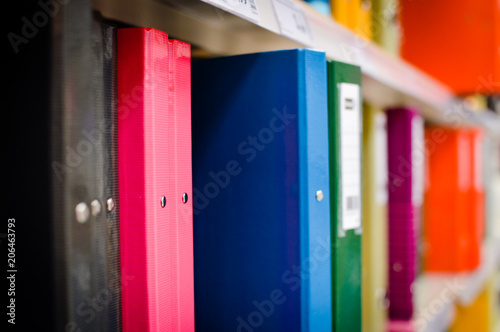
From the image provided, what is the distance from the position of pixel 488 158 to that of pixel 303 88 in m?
1.75

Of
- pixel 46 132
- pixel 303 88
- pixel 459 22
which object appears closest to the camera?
pixel 46 132

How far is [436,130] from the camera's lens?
166 centimetres

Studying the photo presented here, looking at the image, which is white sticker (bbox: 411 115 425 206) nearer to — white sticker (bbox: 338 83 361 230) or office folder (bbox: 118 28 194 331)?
white sticker (bbox: 338 83 361 230)

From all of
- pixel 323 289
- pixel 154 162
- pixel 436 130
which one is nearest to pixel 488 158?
pixel 436 130

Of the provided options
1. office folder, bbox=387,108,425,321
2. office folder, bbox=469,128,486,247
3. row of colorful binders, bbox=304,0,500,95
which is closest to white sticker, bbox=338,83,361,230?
office folder, bbox=387,108,425,321

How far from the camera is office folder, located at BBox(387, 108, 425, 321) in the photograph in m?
1.11

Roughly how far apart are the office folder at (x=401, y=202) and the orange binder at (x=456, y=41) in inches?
22.5

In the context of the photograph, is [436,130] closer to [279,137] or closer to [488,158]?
[488,158]

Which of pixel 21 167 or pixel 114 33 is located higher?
pixel 114 33

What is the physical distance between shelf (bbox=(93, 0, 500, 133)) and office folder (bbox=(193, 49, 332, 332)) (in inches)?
1.8

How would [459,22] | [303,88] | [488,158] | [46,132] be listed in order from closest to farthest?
[46,132], [303,88], [459,22], [488,158]

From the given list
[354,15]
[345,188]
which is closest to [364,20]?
[354,15]

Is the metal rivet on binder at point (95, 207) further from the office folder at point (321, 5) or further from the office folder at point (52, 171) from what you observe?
the office folder at point (321, 5)

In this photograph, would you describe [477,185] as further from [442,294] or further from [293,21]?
[293,21]
